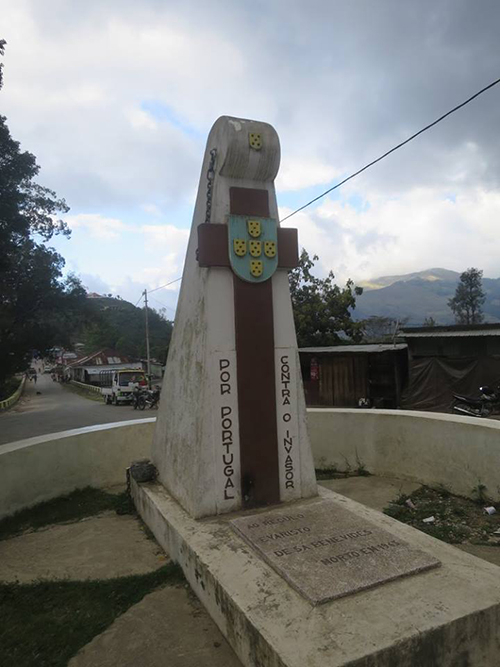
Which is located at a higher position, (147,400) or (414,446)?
(414,446)

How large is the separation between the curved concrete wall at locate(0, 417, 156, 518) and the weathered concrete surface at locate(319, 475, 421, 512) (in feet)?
8.91

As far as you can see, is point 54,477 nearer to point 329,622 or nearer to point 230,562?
point 230,562

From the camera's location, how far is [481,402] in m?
10.3

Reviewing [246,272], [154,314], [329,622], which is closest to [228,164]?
[246,272]

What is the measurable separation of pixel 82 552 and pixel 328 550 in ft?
7.82

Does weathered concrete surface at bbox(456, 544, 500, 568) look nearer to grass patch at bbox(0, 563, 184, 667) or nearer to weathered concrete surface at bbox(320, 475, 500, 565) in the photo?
weathered concrete surface at bbox(320, 475, 500, 565)

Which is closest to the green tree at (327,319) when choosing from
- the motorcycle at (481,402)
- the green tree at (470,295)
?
the motorcycle at (481,402)

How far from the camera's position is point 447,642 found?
2268 millimetres

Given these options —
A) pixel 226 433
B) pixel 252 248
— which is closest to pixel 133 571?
pixel 226 433

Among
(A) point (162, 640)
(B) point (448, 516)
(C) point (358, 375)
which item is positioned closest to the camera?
(A) point (162, 640)

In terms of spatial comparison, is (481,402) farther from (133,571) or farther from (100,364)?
(100,364)

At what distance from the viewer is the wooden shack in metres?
14.0

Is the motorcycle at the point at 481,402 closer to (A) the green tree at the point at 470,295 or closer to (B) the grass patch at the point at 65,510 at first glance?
(B) the grass patch at the point at 65,510

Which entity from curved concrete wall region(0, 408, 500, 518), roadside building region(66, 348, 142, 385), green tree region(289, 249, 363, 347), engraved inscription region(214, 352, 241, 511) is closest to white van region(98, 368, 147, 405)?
green tree region(289, 249, 363, 347)
